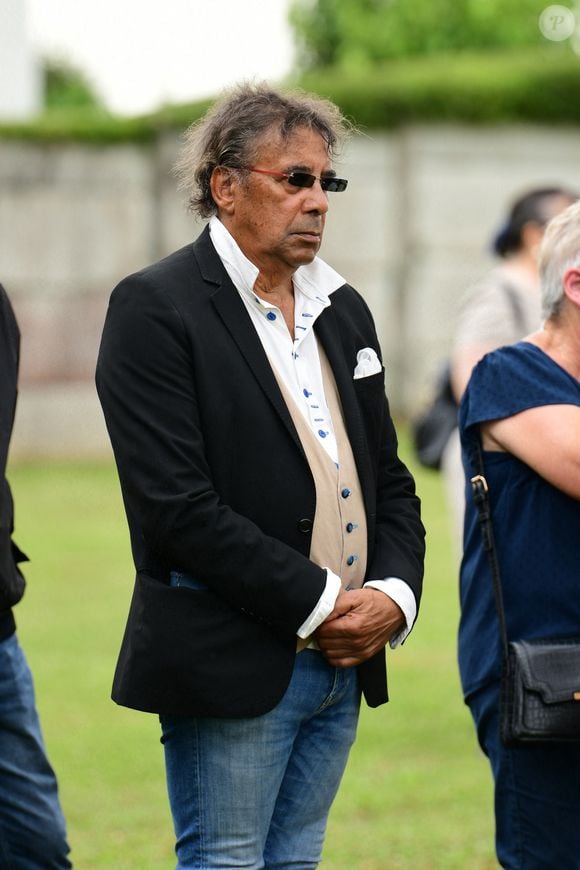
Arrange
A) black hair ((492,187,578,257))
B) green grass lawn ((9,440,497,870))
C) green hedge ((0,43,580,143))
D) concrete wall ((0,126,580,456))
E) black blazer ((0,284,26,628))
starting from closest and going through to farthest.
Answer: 1. black blazer ((0,284,26,628))
2. green grass lawn ((9,440,497,870))
3. black hair ((492,187,578,257))
4. concrete wall ((0,126,580,456))
5. green hedge ((0,43,580,143))

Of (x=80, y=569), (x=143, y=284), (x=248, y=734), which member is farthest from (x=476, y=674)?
(x=80, y=569)

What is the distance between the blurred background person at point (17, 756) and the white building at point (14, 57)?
25913mm

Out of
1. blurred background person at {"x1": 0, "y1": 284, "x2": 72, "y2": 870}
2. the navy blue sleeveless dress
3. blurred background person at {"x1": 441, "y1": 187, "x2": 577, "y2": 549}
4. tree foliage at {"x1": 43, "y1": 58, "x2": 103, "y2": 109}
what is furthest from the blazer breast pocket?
tree foliage at {"x1": 43, "y1": 58, "x2": 103, "y2": 109}

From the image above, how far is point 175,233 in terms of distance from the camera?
17.1m

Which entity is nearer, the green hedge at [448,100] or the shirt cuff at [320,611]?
the shirt cuff at [320,611]

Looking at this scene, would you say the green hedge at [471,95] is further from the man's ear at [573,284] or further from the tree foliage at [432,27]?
the tree foliage at [432,27]

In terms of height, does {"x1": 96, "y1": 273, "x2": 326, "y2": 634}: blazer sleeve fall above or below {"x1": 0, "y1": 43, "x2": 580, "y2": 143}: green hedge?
above

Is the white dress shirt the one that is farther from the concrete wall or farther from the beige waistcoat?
the concrete wall

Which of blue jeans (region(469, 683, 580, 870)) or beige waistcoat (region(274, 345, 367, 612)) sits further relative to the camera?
blue jeans (region(469, 683, 580, 870))

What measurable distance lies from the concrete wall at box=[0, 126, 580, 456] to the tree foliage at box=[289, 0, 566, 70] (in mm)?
23304

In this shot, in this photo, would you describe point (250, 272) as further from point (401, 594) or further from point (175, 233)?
point (175, 233)

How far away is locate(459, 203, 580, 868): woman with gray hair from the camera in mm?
3330

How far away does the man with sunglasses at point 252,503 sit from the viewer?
120 inches

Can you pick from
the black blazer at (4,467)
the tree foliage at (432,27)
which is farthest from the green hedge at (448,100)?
the tree foliage at (432,27)
